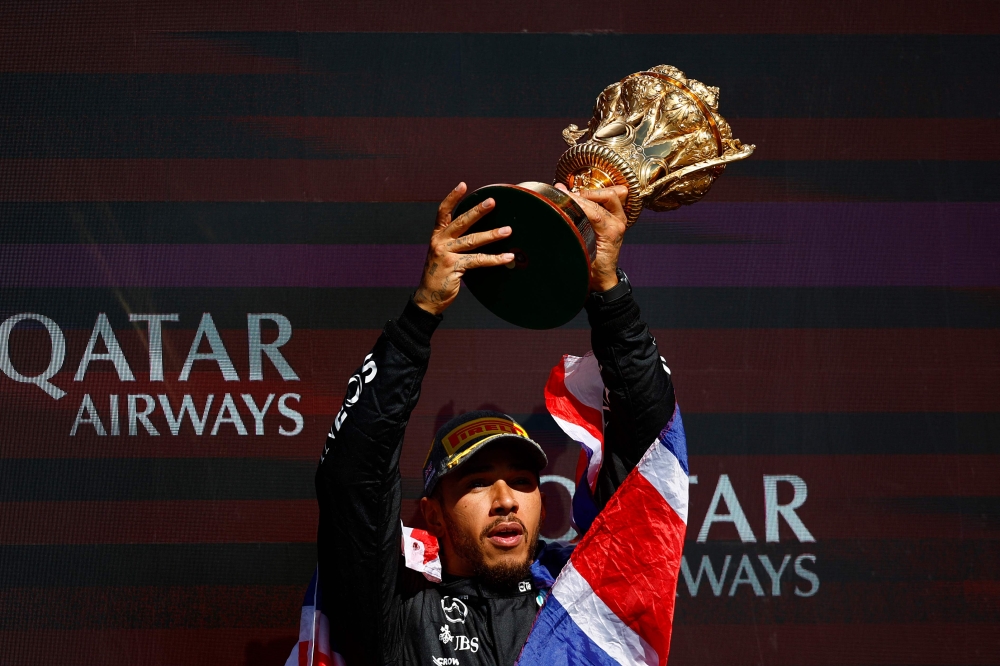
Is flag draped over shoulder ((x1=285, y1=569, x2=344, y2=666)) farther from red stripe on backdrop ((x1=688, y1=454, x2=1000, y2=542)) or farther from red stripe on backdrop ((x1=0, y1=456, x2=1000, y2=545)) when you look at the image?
red stripe on backdrop ((x1=688, y1=454, x2=1000, y2=542))

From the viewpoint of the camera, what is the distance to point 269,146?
2561mm

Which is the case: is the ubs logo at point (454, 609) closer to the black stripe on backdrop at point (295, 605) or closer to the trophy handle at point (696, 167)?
the black stripe on backdrop at point (295, 605)

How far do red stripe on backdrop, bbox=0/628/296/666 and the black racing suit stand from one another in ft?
2.14

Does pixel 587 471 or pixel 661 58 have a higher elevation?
pixel 661 58

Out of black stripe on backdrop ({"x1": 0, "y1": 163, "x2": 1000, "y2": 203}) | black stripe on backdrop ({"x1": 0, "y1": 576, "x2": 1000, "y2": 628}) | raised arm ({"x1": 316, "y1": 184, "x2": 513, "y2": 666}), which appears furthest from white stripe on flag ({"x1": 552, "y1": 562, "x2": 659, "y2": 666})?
black stripe on backdrop ({"x1": 0, "y1": 163, "x2": 1000, "y2": 203})

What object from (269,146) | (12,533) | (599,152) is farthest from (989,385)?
(12,533)

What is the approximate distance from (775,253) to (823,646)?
996 millimetres

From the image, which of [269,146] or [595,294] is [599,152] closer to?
[595,294]

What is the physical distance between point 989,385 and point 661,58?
1193 mm

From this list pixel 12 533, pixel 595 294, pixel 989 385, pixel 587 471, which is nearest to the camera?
pixel 595 294

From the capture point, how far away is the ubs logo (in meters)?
1.95

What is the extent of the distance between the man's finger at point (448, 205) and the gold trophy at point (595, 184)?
0.09ft

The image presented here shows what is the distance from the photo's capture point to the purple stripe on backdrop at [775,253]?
8.41 ft

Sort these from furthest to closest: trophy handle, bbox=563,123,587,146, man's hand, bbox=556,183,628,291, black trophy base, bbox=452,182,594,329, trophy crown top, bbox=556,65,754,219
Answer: trophy handle, bbox=563,123,587,146
trophy crown top, bbox=556,65,754,219
man's hand, bbox=556,183,628,291
black trophy base, bbox=452,182,594,329
